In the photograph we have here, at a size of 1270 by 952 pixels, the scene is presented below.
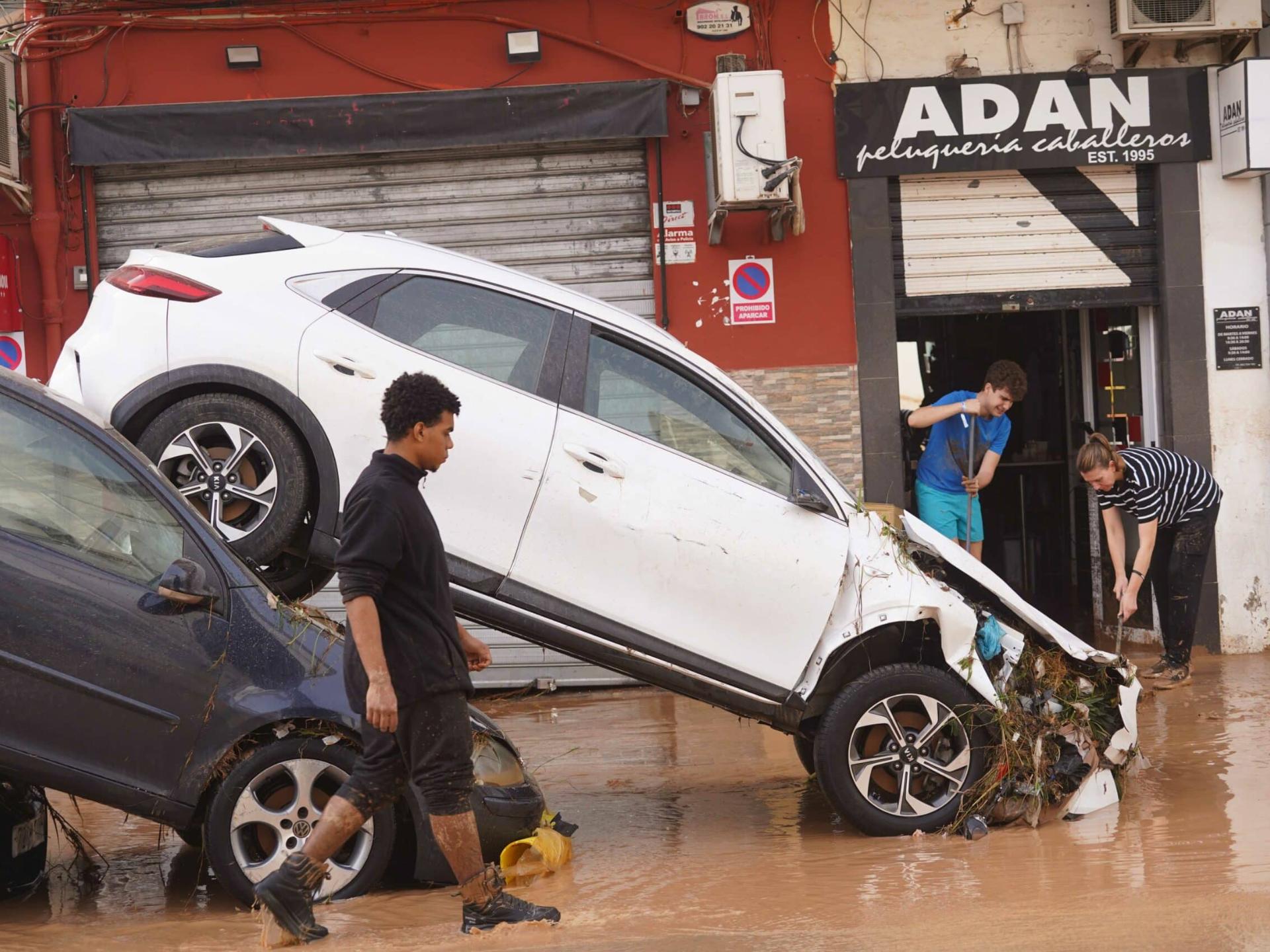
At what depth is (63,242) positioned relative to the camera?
977 centimetres

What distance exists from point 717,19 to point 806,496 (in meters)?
5.36

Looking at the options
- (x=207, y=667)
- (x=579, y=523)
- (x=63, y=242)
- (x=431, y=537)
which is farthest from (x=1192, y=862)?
(x=63, y=242)

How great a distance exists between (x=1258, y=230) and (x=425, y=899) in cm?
803

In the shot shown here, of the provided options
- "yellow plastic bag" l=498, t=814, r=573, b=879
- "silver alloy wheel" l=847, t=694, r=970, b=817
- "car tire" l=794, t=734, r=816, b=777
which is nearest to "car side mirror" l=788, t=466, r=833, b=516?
"silver alloy wheel" l=847, t=694, r=970, b=817

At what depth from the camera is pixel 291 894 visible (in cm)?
443

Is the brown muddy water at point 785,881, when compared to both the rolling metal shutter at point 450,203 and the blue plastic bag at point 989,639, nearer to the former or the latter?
the blue plastic bag at point 989,639

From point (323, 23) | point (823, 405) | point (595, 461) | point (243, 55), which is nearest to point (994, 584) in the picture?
point (595, 461)

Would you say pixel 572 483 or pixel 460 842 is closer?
pixel 460 842

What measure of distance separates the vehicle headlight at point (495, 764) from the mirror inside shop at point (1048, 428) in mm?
6012

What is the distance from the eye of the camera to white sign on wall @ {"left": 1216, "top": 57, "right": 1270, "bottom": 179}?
9.81 meters

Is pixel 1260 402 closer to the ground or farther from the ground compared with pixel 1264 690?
farther from the ground

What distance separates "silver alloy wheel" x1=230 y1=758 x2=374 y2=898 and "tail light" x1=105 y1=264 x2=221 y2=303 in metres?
1.81

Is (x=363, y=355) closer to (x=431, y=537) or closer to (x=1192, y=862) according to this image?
(x=431, y=537)

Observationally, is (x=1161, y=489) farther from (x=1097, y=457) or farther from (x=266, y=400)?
(x=266, y=400)
